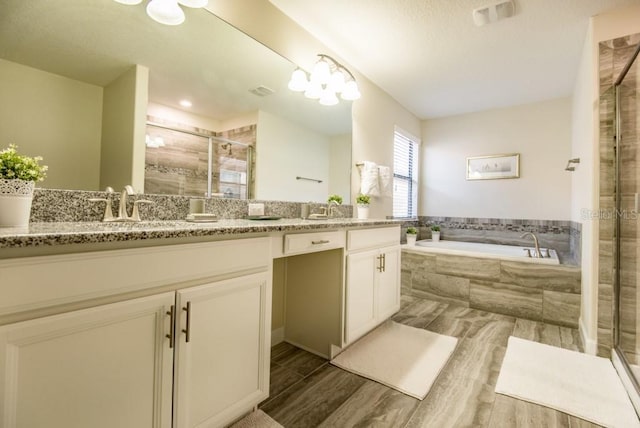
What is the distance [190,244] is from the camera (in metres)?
0.98

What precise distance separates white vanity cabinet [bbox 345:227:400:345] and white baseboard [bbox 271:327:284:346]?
1.72 ft

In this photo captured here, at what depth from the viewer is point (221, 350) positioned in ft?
3.56

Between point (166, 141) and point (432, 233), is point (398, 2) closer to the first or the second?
point (166, 141)

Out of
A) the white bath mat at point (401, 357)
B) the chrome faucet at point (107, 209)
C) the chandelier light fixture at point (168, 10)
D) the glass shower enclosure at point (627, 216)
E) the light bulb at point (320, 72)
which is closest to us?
the chrome faucet at point (107, 209)

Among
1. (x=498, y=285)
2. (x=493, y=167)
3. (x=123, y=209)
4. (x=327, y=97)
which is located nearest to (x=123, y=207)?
(x=123, y=209)

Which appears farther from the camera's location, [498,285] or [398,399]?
[498,285]

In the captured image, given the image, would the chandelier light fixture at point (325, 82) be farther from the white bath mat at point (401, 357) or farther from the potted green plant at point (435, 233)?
the potted green plant at point (435, 233)

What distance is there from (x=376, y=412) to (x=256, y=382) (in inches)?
23.1

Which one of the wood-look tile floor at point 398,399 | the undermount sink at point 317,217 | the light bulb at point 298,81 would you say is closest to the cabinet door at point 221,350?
the wood-look tile floor at point 398,399

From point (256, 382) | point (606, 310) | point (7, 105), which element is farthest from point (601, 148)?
point (7, 105)

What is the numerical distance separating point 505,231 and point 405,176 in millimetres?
1419

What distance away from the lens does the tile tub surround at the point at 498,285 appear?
242 cm

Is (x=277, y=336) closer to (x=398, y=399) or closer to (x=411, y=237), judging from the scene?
(x=398, y=399)

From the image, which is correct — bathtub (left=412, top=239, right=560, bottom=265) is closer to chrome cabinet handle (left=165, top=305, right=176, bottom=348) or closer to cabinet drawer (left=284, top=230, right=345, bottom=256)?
cabinet drawer (left=284, top=230, right=345, bottom=256)
